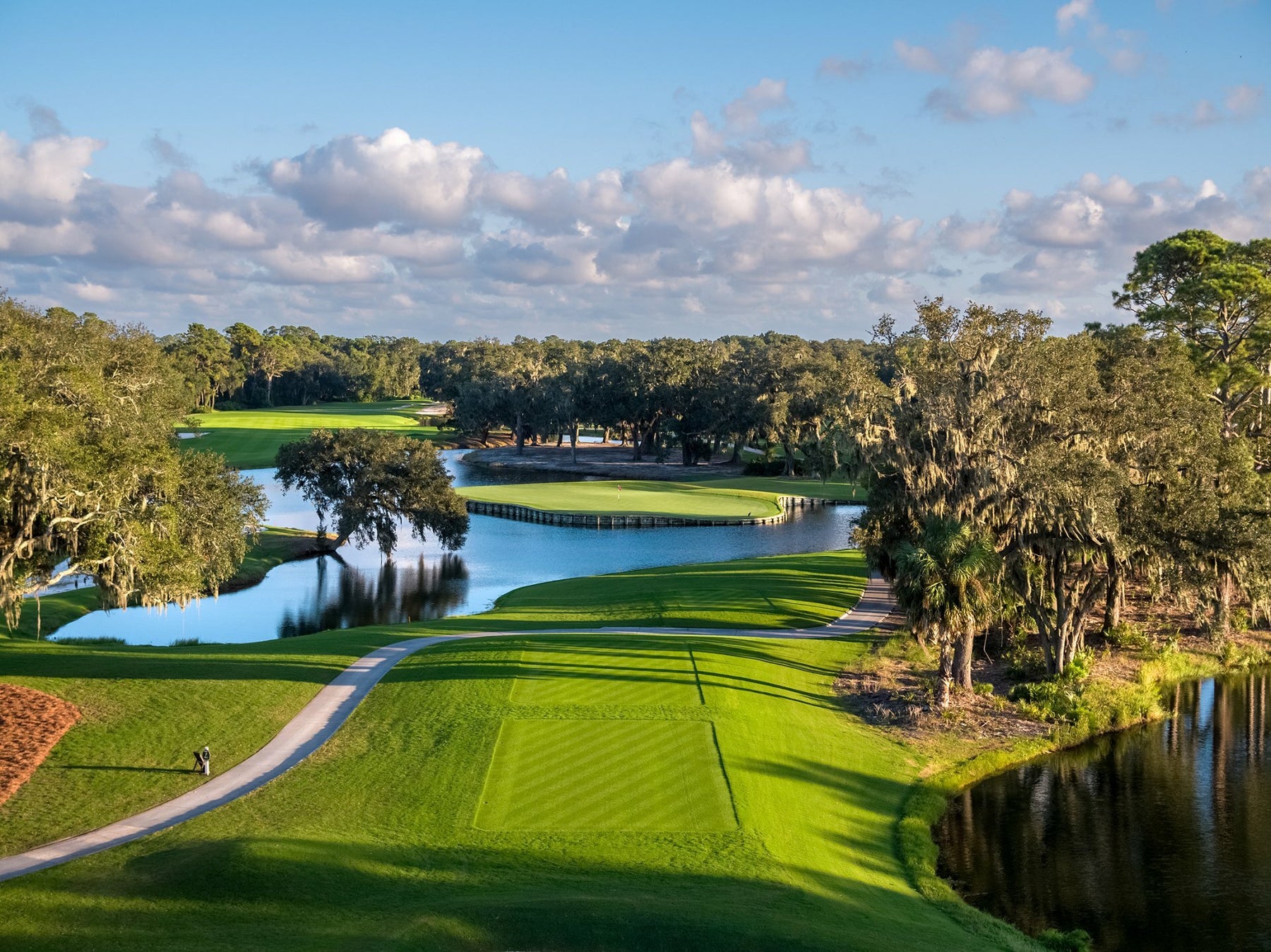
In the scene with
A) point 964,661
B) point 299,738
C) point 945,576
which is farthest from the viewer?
point 964,661

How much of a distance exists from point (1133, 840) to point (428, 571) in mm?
49212

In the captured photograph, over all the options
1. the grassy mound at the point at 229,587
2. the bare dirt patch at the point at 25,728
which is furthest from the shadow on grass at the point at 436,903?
the grassy mound at the point at 229,587

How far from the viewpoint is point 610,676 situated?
1459 inches

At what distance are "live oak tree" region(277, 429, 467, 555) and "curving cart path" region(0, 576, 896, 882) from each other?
1085 inches

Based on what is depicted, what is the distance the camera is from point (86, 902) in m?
20.3

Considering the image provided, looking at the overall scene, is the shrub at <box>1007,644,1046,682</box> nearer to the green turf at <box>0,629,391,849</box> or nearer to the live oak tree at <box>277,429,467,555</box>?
the green turf at <box>0,629,391,849</box>

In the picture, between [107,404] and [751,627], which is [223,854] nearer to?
[107,404]

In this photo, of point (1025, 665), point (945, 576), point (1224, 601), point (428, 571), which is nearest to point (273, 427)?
point (428, 571)

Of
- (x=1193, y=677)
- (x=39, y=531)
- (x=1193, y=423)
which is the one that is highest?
(x=1193, y=423)

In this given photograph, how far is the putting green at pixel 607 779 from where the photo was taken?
85.0 feet

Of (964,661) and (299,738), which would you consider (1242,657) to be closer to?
(964,661)

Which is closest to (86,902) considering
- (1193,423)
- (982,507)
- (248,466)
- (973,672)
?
(982,507)

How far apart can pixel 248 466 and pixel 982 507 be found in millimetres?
98173

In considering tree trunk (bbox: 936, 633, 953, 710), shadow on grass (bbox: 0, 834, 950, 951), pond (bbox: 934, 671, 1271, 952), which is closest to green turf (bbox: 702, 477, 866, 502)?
tree trunk (bbox: 936, 633, 953, 710)
